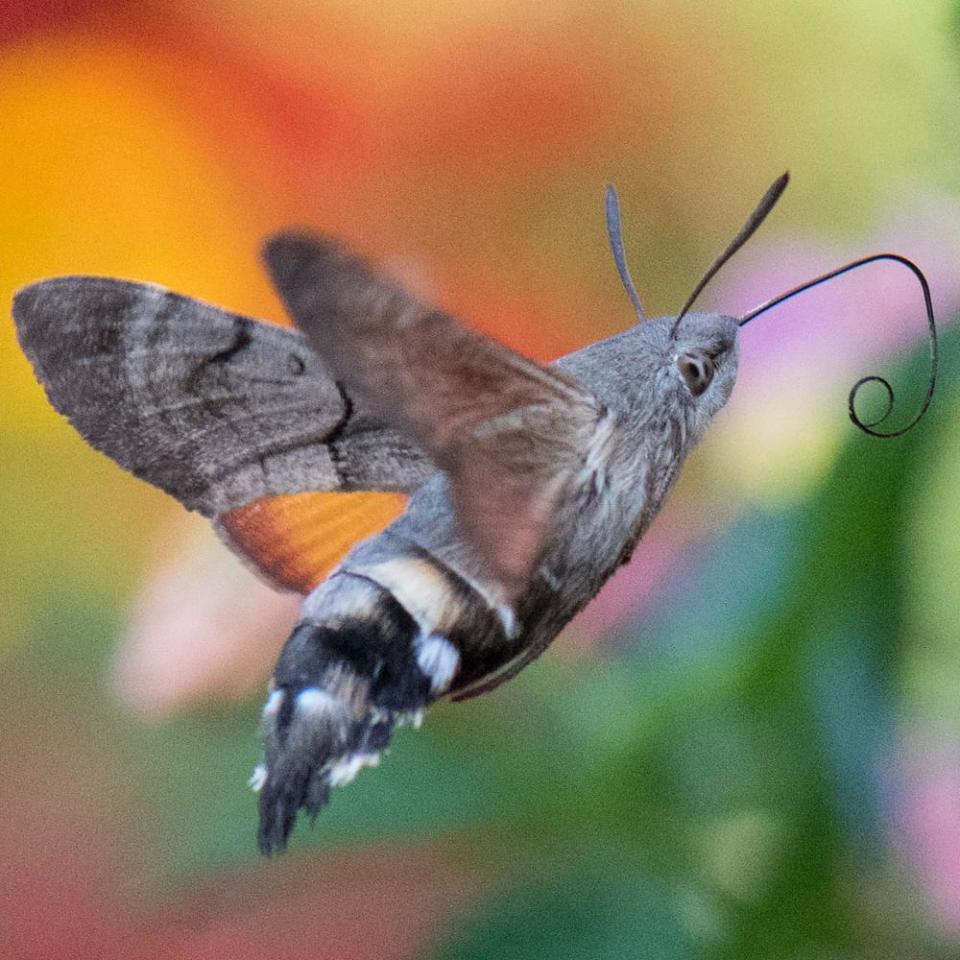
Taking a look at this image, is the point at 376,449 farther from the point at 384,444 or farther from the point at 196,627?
the point at 196,627

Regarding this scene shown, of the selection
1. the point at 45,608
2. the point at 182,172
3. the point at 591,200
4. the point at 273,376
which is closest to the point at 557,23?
the point at 591,200

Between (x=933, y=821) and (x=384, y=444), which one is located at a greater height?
(x=384, y=444)

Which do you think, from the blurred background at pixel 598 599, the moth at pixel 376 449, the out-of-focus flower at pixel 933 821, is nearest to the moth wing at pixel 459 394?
the moth at pixel 376 449

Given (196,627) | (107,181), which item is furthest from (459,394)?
(107,181)

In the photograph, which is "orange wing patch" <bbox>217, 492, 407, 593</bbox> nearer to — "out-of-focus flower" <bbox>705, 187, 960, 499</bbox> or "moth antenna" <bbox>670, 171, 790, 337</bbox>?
"moth antenna" <bbox>670, 171, 790, 337</bbox>

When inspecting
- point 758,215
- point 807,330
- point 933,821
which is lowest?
point 933,821

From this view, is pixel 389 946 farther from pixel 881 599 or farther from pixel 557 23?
pixel 557 23

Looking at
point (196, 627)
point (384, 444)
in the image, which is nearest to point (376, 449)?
point (384, 444)

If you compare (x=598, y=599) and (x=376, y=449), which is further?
(x=598, y=599)
